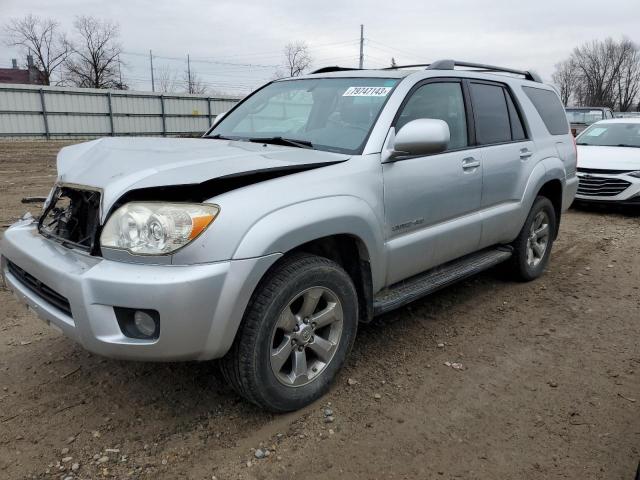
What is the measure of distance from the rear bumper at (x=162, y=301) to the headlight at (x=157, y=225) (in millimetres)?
90

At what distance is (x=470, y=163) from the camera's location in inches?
145

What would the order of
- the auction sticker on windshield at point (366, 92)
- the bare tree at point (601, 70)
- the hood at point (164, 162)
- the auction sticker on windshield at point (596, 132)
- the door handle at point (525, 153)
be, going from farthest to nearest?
the bare tree at point (601, 70), the auction sticker on windshield at point (596, 132), the door handle at point (525, 153), the auction sticker on windshield at point (366, 92), the hood at point (164, 162)

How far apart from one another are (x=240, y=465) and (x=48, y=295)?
122 centimetres

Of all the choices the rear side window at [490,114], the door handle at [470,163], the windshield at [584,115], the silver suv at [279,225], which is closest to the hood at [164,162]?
the silver suv at [279,225]

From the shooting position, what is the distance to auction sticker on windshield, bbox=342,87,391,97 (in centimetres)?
329

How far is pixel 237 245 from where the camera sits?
226 centimetres

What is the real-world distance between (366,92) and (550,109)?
8.36 ft

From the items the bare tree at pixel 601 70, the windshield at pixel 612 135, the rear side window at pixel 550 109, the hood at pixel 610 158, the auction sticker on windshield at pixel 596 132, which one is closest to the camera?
the rear side window at pixel 550 109

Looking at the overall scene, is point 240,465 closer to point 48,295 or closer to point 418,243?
point 48,295

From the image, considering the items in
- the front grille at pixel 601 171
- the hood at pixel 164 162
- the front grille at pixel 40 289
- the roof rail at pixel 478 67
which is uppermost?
the roof rail at pixel 478 67

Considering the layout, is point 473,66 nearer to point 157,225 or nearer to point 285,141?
point 285,141

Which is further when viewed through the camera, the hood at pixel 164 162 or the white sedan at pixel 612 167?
the white sedan at pixel 612 167

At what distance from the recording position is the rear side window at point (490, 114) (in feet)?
13.0

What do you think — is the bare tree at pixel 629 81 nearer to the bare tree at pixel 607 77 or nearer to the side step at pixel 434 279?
the bare tree at pixel 607 77
